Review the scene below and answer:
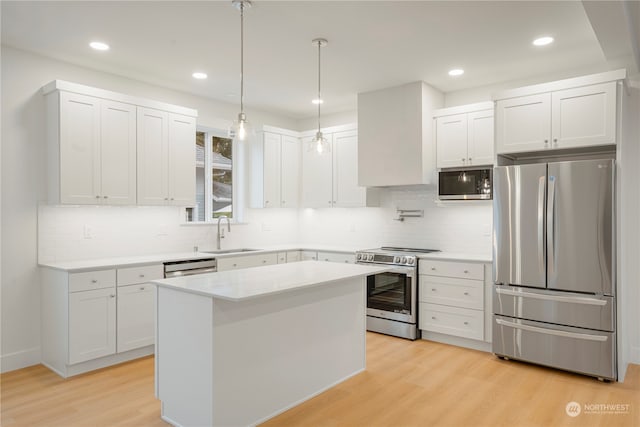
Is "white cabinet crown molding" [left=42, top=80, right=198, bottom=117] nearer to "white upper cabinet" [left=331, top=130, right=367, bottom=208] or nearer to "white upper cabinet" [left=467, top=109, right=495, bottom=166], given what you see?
"white upper cabinet" [left=331, top=130, right=367, bottom=208]

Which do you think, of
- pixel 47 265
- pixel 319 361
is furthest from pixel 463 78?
pixel 47 265

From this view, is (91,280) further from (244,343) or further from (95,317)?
(244,343)

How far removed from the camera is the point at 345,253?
5496 millimetres

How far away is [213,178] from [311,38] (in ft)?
9.11

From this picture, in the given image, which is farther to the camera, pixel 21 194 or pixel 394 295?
pixel 394 295

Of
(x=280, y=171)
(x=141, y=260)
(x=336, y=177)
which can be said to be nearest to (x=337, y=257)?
(x=336, y=177)

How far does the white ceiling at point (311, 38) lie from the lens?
3.19 m

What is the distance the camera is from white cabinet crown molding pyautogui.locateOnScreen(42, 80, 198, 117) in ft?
12.9

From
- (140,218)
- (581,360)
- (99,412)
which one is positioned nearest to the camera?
(99,412)

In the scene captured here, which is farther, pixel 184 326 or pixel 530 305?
pixel 530 305

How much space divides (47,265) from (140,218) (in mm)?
1073

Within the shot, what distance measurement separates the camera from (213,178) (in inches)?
232

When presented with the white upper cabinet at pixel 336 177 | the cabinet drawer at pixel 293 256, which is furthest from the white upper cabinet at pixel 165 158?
the white upper cabinet at pixel 336 177

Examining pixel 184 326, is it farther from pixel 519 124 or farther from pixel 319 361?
pixel 519 124
